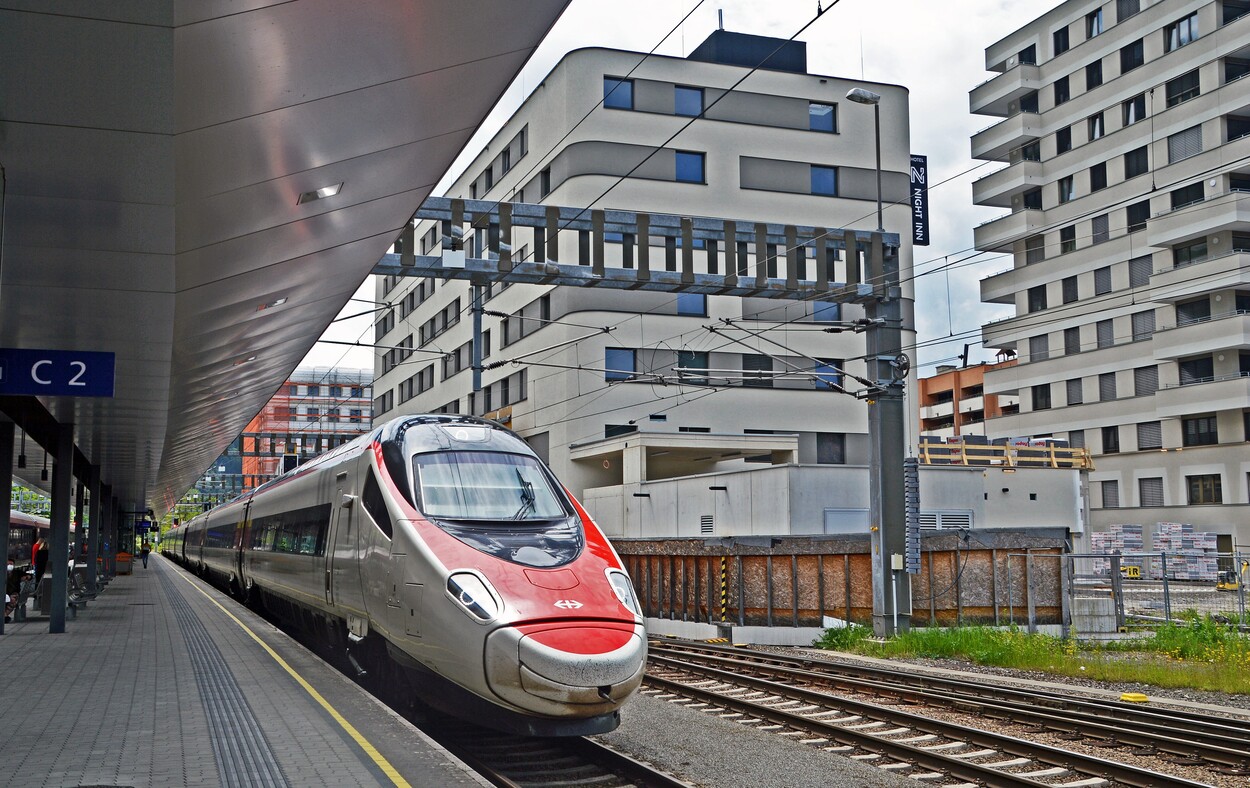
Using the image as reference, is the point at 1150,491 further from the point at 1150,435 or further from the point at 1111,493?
the point at 1150,435

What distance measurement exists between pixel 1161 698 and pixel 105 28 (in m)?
15.7

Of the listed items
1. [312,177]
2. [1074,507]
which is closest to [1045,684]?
[312,177]

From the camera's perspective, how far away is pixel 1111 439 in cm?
5812

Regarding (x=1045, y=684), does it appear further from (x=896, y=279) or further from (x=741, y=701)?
(x=896, y=279)

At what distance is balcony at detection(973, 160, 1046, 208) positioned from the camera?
62.4 meters

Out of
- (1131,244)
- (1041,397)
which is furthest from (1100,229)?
(1041,397)

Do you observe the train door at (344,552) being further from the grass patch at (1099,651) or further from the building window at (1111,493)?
the building window at (1111,493)

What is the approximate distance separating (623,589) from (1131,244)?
53.6 metres

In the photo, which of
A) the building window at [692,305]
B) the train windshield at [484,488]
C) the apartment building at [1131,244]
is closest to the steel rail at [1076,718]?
the train windshield at [484,488]

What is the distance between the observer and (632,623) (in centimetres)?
942

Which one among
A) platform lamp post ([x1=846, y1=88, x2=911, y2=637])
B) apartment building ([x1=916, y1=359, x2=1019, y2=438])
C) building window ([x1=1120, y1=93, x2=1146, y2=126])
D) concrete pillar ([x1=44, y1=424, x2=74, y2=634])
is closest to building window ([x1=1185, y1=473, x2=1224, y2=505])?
building window ([x1=1120, y1=93, x2=1146, y2=126])

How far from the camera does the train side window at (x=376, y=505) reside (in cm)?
1109

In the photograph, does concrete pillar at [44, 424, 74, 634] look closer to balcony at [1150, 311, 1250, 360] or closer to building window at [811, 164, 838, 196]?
building window at [811, 164, 838, 196]

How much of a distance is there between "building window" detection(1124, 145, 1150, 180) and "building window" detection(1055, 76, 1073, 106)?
5970mm
